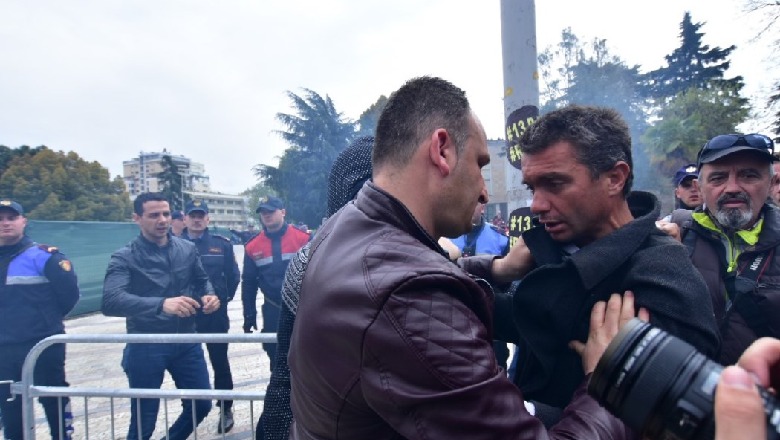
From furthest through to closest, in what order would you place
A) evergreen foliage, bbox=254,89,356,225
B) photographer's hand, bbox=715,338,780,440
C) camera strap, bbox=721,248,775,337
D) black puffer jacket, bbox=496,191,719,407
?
evergreen foliage, bbox=254,89,356,225
camera strap, bbox=721,248,775,337
black puffer jacket, bbox=496,191,719,407
photographer's hand, bbox=715,338,780,440

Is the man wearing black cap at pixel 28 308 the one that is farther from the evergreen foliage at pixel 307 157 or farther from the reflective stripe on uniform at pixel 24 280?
the evergreen foliage at pixel 307 157

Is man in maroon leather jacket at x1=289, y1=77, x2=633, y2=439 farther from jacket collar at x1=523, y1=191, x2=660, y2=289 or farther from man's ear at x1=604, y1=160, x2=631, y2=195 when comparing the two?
man's ear at x1=604, y1=160, x2=631, y2=195

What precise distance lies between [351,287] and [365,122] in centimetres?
3813

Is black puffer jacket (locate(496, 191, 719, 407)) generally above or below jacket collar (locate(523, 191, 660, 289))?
below

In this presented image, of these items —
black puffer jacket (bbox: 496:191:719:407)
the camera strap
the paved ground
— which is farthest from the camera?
the paved ground

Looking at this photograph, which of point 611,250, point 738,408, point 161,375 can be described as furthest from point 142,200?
point 738,408

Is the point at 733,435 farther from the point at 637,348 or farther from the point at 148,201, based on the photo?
the point at 148,201

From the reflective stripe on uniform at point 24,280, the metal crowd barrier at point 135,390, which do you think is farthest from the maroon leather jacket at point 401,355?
the reflective stripe on uniform at point 24,280

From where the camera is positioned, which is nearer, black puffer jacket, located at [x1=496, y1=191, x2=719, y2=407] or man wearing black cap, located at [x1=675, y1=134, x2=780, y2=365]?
→ black puffer jacket, located at [x1=496, y1=191, x2=719, y2=407]

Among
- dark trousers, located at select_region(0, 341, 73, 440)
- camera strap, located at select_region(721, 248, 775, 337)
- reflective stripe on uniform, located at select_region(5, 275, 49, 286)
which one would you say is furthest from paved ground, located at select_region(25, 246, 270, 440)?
camera strap, located at select_region(721, 248, 775, 337)

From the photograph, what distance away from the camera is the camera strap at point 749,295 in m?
1.89

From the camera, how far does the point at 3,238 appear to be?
14.4 ft

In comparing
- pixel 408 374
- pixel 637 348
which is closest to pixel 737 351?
pixel 637 348

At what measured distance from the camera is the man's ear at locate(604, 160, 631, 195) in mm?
1464
